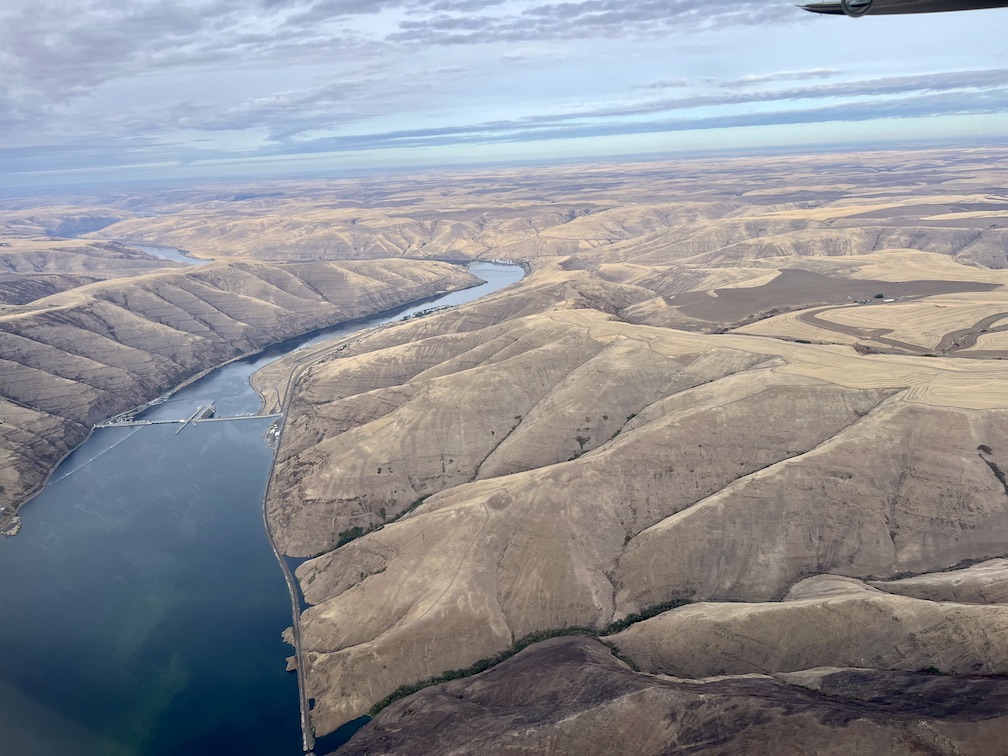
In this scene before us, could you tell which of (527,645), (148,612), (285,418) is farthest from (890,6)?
(285,418)

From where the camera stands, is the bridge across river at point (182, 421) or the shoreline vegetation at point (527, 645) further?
the bridge across river at point (182, 421)

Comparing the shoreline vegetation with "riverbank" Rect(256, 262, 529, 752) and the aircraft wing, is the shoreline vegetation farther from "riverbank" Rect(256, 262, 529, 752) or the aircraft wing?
the aircraft wing

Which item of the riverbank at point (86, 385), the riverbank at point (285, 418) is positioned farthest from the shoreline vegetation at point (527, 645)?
the riverbank at point (86, 385)

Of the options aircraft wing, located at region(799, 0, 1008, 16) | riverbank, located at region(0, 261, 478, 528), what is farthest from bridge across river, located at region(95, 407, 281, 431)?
aircraft wing, located at region(799, 0, 1008, 16)

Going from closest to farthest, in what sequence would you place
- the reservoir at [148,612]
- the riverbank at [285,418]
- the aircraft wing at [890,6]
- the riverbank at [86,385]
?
1. the aircraft wing at [890,6]
2. the reservoir at [148,612]
3. the riverbank at [285,418]
4. the riverbank at [86,385]

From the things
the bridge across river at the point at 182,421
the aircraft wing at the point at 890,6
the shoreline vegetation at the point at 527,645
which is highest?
the aircraft wing at the point at 890,6

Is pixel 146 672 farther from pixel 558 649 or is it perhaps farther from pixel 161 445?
pixel 161 445

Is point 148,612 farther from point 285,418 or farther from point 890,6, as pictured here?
point 890,6

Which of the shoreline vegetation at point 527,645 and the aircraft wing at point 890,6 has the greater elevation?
the aircraft wing at point 890,6

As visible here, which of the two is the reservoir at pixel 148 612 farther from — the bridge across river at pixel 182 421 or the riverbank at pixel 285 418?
the bridge across river at pixel 182 421
